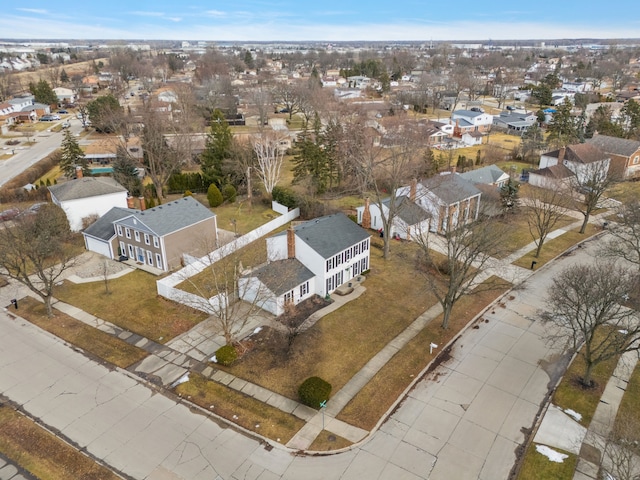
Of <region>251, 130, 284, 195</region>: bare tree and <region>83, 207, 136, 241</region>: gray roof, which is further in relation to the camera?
<region>251, 130, 284, 195</region>: bare tree

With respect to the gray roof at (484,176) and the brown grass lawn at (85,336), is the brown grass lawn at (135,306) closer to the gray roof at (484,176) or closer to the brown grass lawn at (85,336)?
the brown grass lawn at (85,336)

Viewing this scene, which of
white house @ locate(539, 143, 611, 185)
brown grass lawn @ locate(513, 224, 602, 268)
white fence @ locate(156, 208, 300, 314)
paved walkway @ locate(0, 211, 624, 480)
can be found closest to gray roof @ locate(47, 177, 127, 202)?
white fence @ locate(156, 208, 300, 314)

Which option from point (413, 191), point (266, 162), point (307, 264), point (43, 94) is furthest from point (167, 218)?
point (43, 94)

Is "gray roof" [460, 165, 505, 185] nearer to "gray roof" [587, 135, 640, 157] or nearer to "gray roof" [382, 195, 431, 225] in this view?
"gray roof" [382, 195, 431, 225]

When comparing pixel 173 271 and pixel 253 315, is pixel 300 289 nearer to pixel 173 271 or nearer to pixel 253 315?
pixel 253 315

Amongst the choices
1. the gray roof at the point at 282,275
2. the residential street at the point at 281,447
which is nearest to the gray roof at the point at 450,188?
the gray roof at the point at 282,275

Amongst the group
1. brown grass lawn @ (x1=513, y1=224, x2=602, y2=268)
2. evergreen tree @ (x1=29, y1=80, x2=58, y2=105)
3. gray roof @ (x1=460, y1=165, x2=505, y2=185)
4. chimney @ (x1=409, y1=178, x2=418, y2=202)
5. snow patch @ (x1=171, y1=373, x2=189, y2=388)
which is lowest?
snow patch @ (x1=171, y1=373, x2=189, y2=388)

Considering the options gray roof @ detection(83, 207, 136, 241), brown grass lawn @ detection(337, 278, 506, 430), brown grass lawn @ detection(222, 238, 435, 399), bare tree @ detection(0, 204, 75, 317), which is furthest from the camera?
gray roof @ detection(83, 207, 136, 241)
